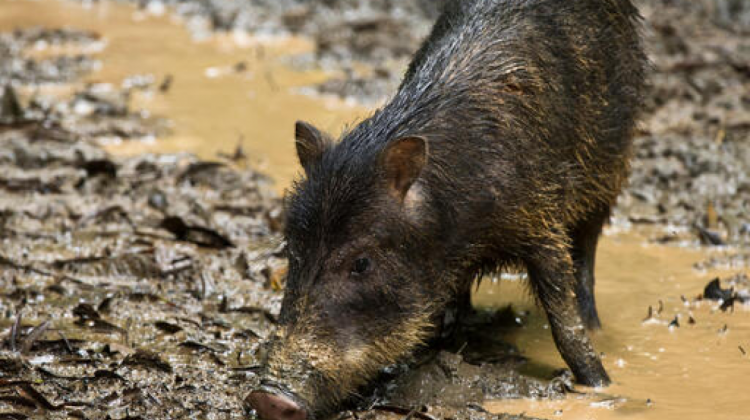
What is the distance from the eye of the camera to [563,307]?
504cm

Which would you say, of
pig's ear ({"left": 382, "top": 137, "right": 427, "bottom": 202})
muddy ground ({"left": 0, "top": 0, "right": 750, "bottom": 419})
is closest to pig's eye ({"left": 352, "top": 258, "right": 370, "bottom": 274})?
pig's ear ({"left": 382, "top": 137, "right": 427, "bottom": 202})

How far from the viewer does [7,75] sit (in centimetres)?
1055

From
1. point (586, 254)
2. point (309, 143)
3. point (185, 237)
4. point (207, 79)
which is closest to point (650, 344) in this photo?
point (586, 254)

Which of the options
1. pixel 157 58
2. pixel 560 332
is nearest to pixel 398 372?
pixel 560 332

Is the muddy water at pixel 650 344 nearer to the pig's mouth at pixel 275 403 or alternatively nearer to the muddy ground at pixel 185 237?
the muddy ground at pixel 185 237

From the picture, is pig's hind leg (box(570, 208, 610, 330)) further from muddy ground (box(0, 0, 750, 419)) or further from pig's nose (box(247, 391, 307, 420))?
pig's nose (box(247, 391, 307, 420))

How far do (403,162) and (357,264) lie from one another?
0.48 metres

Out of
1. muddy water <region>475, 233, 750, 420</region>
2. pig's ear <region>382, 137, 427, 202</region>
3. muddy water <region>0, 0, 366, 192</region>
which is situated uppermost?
muddy water <region>0, 0, 366, 192</region>

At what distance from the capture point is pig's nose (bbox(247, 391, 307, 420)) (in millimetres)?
3877

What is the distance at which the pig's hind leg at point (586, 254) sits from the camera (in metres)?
5.88

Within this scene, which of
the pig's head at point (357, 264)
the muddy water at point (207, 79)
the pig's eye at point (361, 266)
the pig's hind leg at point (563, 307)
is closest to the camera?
the pig's head at point (357, 264)

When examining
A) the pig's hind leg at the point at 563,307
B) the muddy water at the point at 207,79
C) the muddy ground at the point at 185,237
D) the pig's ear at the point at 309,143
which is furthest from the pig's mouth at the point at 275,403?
the muddy water at the point at 207,79

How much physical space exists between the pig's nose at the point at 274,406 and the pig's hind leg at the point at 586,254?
7.93 feet

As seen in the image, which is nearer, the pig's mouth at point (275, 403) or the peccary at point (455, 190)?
the pig's mouth at point (275, 403)
